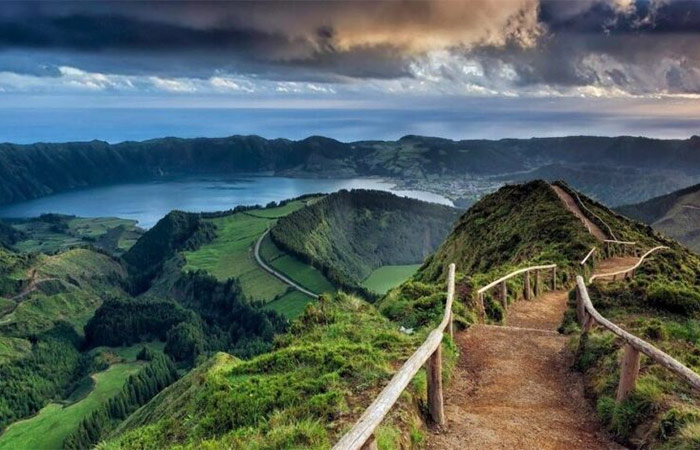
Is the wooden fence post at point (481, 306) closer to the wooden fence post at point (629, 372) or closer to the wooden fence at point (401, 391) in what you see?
the wooden fence at point (401, 391)

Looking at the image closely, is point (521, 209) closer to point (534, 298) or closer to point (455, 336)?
point (534, 298)

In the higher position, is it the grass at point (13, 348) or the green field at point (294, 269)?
the green field at point (294, 269)

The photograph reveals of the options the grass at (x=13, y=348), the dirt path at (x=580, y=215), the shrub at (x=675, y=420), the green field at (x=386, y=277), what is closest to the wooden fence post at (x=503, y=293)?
the shrub at (x=675, y=420)

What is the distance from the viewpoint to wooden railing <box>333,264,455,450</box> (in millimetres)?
5583

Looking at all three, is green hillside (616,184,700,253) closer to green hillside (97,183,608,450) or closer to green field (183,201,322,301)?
green field (183,201,322,301)

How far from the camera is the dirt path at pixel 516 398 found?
877 cm

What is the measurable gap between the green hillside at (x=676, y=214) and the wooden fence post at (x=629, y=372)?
403 feet

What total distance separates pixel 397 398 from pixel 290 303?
135307 mm

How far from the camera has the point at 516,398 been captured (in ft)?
35.2

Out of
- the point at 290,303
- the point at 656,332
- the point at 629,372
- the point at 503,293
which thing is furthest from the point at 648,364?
the point at 290,303

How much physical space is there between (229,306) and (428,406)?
14665 cm

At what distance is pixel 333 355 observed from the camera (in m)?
11.8

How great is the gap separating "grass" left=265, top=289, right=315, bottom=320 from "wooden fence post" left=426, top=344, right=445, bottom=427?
12636 cm

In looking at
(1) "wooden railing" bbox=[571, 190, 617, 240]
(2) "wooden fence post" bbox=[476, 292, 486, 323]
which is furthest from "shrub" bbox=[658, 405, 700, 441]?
(1) "wooden railing" bbox=[571, 190, 617, 240]
